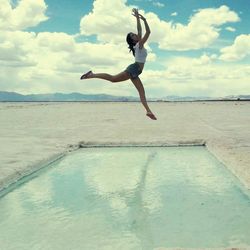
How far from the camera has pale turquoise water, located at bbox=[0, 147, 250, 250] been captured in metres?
5.45

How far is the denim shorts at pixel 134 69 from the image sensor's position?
335 inches

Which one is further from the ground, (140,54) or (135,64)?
(140,54)

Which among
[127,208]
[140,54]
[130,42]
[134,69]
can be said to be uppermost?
[130,42]

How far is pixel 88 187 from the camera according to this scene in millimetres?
8570

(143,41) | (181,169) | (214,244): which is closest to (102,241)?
(214,244)

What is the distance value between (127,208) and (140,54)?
3.05 m

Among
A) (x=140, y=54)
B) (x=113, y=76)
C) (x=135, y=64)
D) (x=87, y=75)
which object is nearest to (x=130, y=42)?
(x=140, y=54)

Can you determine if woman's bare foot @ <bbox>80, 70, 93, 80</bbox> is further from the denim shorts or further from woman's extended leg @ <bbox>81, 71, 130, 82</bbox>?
the denim shorts

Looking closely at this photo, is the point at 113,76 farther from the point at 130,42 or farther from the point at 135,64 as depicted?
the point at 130,42

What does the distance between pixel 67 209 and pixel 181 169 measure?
4155 mm

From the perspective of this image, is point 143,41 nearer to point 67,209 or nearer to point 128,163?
point 67,209

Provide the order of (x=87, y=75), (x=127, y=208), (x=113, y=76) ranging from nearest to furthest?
(x=127, y=208)
(x=113, y=76)
(x=87, y=75)

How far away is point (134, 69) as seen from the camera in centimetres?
852

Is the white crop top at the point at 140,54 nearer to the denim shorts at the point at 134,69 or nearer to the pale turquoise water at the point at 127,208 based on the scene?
the denim shorts at the point at 134,69
